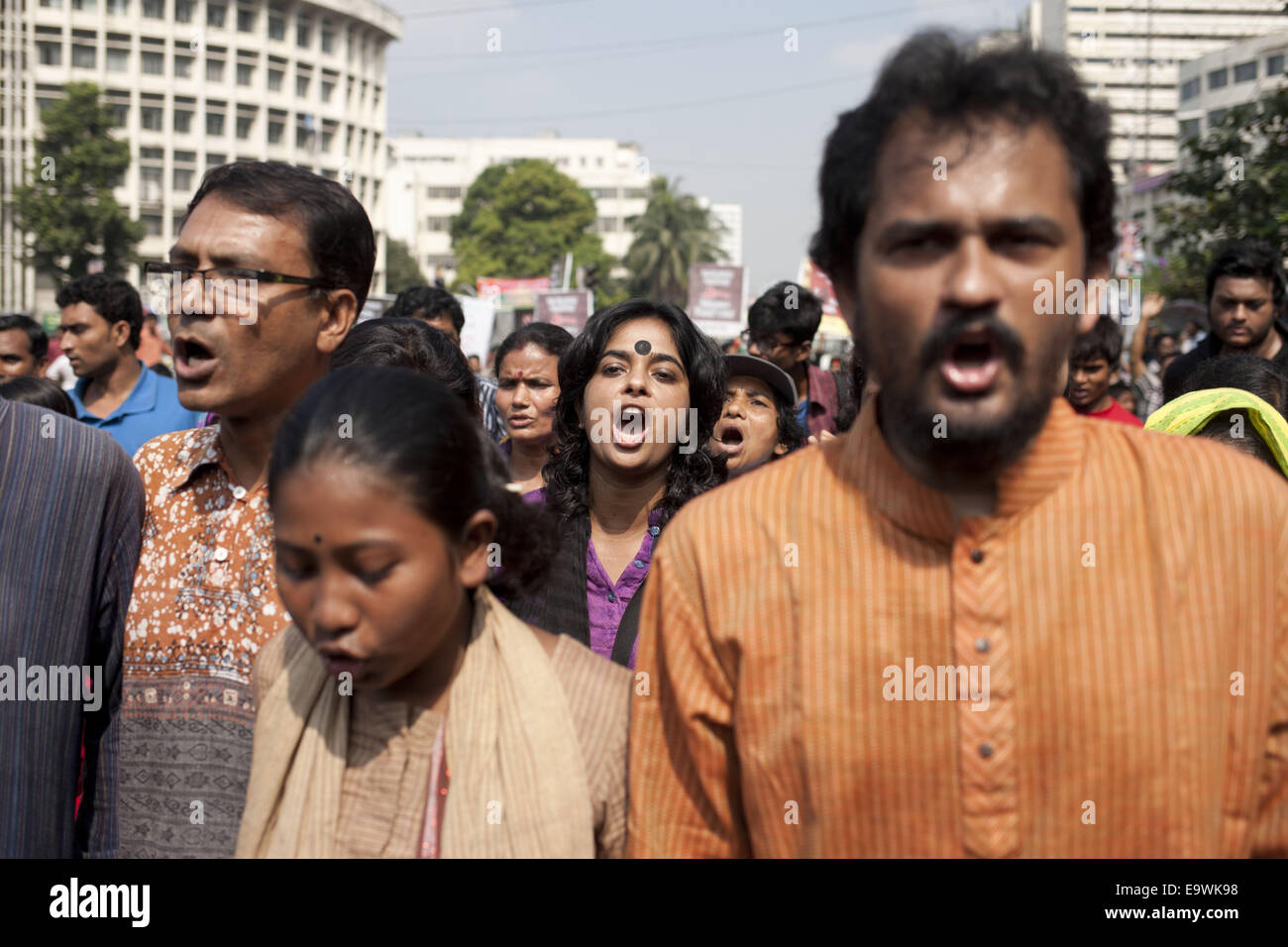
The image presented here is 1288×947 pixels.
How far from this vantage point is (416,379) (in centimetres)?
212

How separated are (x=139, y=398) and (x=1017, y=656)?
567 centimetres

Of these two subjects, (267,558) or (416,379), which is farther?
(267,558)

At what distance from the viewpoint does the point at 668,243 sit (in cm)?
7762

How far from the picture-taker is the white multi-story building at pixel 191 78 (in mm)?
68812

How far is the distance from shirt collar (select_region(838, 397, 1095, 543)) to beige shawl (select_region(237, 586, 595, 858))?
0.65 meters

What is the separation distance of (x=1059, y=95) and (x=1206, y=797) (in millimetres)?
955

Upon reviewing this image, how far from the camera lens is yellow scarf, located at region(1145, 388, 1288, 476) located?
10.8ft

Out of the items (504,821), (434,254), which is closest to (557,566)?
(504,821)

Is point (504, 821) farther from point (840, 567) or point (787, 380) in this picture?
point (787, 380)

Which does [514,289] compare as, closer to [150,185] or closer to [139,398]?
[150,185]

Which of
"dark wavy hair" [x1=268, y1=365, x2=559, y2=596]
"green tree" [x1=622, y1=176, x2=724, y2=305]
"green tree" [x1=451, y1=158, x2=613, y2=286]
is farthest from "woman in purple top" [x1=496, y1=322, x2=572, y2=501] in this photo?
"green tree" [x1=451, y1=158, x2=613, y2=286]

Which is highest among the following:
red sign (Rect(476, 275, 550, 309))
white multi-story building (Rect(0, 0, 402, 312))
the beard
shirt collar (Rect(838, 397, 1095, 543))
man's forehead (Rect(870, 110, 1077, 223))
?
white multi-story building (Rect(0, 0, 402, 312))

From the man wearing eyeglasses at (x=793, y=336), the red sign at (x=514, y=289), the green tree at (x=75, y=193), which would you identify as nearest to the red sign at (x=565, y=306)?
the man wearing eyeglasses at (x=793, y=336)

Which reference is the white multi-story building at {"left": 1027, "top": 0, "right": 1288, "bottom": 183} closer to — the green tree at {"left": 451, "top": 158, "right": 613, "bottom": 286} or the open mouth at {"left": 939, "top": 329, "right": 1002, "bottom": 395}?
the green tree at {"left": 451, "top": 158, "right": 613, "bottom": 286}
